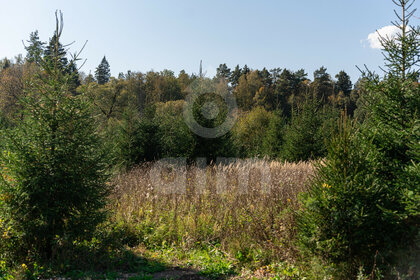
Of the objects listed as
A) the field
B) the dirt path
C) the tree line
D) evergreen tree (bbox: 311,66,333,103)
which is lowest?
the dirt path

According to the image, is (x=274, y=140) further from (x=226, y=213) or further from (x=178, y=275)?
(x=178, y=275)

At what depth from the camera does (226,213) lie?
6.52m

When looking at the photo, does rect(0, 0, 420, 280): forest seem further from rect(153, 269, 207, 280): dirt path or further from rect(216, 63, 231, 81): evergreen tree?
rect(216, 63, 231, 81): evergreen tree

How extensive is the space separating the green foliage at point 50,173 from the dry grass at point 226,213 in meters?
1.74

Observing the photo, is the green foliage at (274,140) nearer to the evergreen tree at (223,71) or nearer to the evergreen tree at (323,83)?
the evergreen tree at (323,83)

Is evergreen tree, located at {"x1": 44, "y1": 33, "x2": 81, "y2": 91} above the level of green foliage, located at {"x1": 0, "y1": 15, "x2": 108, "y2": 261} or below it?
above

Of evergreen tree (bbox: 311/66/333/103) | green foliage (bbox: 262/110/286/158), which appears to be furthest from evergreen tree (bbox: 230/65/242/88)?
green foliage (bbox: 262/110/286/158)

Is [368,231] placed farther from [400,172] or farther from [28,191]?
[28,191]

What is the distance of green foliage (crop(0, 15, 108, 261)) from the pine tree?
54.4 meters

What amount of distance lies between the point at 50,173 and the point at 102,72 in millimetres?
57466

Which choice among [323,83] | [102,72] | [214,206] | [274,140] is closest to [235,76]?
[323,83]

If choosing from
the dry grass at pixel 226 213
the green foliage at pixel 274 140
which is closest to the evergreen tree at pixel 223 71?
the green foliage at pixel 274 140

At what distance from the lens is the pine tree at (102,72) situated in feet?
187

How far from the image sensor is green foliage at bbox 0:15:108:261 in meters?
4.74
